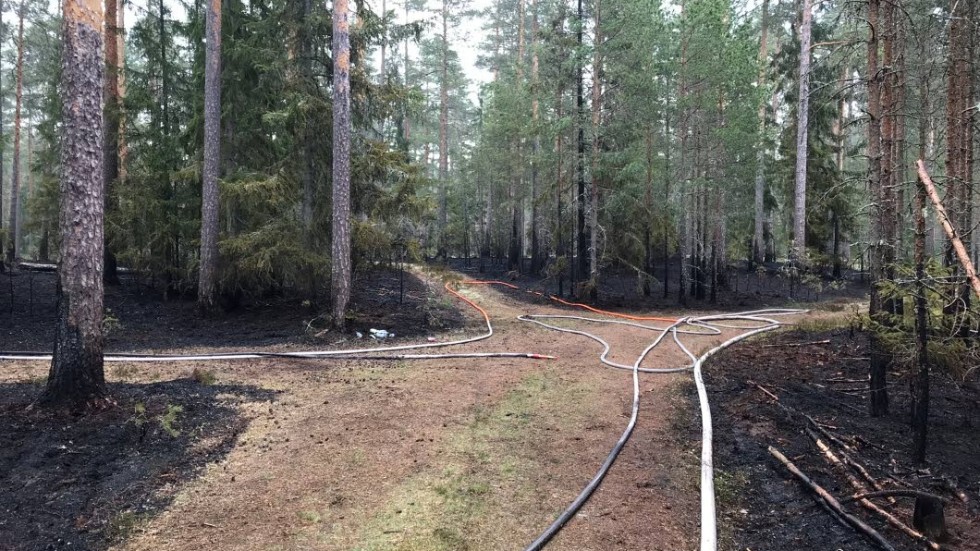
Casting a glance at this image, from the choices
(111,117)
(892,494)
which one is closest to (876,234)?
(892,494)

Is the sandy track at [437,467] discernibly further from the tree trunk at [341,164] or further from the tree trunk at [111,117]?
the tree trunk at [111,117]

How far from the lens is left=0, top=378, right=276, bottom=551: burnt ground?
3408 millimetres

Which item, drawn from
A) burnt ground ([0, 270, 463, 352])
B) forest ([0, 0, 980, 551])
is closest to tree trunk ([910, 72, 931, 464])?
forest ([0, 0, 980, 551])

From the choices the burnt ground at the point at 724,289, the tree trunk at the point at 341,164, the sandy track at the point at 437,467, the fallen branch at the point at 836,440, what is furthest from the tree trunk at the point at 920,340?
the tree trunk at the point at 341,164

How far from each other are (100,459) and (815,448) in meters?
6.04

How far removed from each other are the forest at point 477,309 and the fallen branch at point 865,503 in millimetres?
30

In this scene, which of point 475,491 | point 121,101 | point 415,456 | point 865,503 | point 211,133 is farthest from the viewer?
point 121,101

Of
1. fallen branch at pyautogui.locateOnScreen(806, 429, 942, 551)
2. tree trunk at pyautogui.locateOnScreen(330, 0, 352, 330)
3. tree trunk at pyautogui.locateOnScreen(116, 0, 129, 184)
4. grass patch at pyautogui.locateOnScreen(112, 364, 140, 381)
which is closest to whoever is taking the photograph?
fallen branch at pyautogui.locateOnScreen(806, 429, 942, 551)

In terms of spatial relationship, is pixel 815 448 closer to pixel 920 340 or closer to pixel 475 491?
pixel 920 340

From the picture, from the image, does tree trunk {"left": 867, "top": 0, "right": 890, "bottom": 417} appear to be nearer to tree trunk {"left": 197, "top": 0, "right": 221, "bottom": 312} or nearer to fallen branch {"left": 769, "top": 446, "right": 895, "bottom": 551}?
fallen branch {"left": 769, "top": 446, "right": 895, "bottom": 551}

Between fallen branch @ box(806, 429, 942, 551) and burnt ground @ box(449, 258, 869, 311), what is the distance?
282 inches

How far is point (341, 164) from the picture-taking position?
985cm

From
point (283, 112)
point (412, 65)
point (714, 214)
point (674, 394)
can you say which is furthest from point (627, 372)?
point (412, 65)

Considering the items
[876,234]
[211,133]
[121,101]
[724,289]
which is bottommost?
[724,289]
